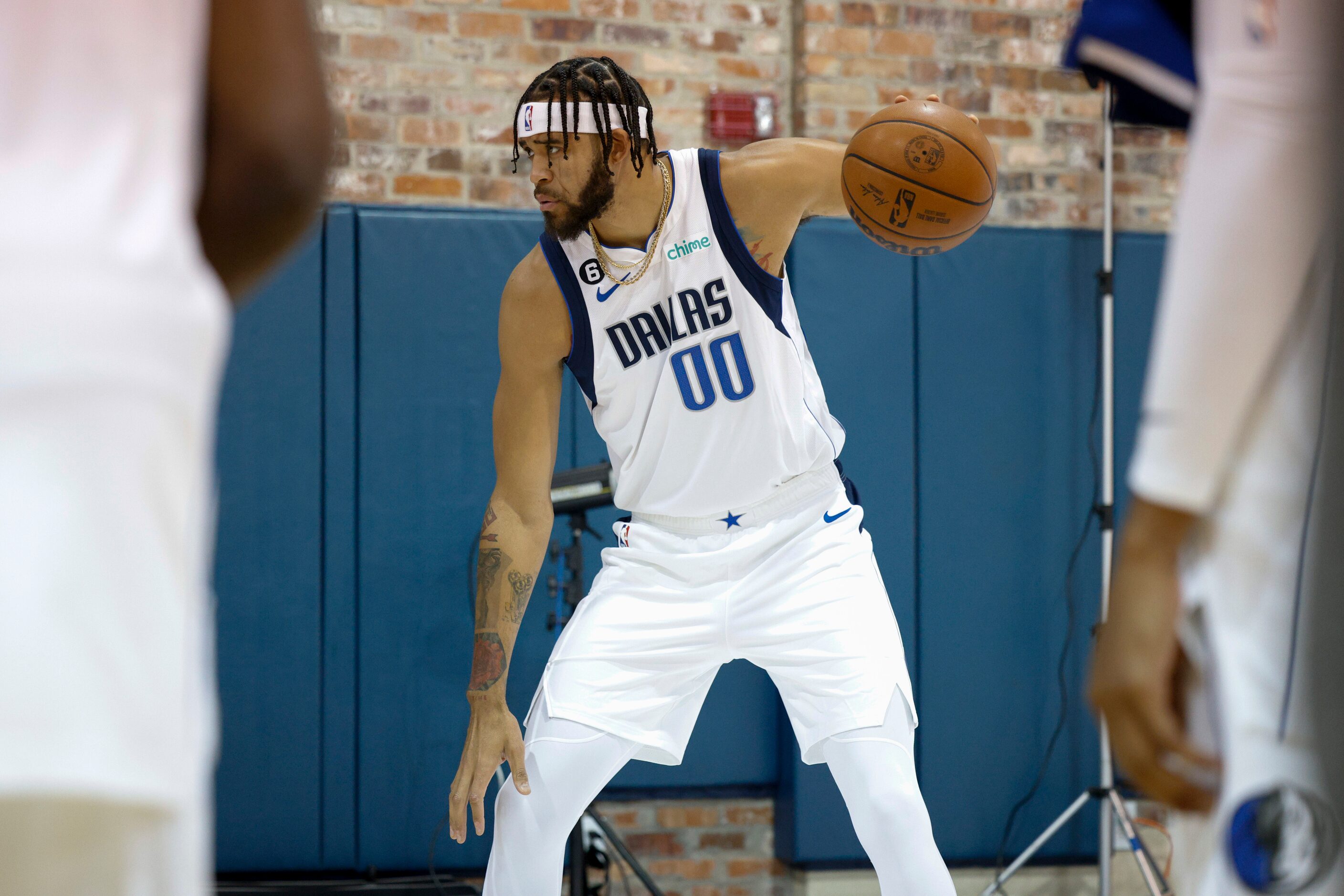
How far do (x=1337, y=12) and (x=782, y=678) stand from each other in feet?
7.04

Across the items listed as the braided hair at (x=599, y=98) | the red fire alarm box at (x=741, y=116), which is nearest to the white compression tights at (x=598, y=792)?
the braided hair at (x=599, y=98)

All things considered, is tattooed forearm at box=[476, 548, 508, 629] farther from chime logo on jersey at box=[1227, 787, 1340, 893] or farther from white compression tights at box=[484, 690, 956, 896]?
chime logo on jersey at box=[1227, 787, 1340, 893]

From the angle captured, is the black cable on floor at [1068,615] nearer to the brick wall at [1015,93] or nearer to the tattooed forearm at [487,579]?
the brick wall at [1015,93]

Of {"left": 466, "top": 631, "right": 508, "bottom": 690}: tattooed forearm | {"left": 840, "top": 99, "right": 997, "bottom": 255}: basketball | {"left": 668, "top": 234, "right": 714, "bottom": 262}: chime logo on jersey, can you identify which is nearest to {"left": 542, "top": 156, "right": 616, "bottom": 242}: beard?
{"left": 668, "top": 234, "right": 714, "bottom": 262}: chime logo on jersey

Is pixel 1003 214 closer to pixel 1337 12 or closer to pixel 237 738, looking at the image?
pixel 237 738

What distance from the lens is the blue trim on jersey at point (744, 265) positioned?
294 centimetres

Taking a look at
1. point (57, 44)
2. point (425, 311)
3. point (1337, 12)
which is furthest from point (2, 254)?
point (425, 311)

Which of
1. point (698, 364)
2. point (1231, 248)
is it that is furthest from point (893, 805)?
point (1231, 248)

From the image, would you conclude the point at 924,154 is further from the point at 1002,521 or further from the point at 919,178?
the point at 1002,521

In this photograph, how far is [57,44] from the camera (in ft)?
2.49

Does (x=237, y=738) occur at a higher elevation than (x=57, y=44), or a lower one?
lower

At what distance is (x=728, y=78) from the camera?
15.9ft

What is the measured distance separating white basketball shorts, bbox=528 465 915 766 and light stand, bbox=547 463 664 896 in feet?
2.43

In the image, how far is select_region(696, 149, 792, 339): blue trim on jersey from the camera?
294cm
